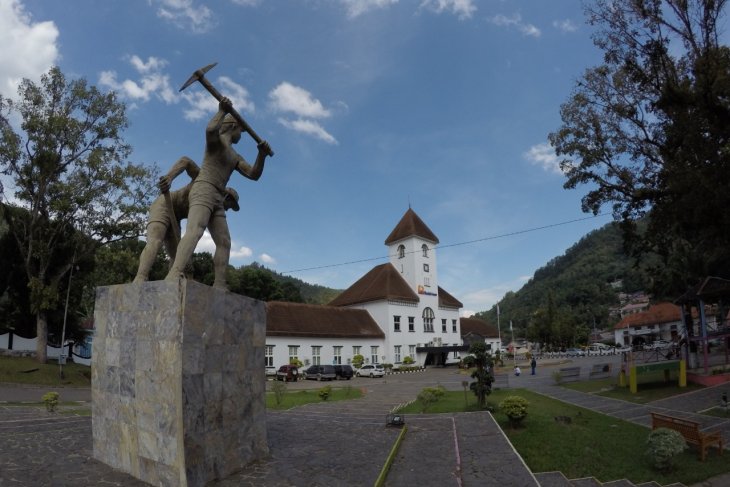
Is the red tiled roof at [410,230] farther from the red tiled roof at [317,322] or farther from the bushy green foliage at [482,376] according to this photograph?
the bushy green foliage at [482,376]

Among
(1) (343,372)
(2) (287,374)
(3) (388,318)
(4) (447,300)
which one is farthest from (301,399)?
(4) (447,300)

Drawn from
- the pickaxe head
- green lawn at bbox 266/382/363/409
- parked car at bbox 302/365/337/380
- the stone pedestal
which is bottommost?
parked car at bbox 302/365/337/380

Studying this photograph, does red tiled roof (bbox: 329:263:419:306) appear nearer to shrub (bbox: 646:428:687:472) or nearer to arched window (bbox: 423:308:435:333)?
arched window (bbox: 423:308:435:333)

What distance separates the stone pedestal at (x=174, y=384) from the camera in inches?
237

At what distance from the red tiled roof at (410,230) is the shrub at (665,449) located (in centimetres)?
4006

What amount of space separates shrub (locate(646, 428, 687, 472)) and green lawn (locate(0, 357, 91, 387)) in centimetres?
2437

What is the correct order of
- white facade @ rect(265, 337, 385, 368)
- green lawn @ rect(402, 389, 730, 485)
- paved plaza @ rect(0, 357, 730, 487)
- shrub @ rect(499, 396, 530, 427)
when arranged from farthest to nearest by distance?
white facade @ rect(265, 337, 385, 368) < shrub @ rect(499, 396, 530, 427) < green lawn @ rect(402, 389, 730, 485) < paved plaza @ rect(0, 357, 730, 487)

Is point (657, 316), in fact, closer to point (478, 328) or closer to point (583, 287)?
point (478, 328)

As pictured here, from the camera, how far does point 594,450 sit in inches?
394

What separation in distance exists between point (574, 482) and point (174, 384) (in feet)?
22.7

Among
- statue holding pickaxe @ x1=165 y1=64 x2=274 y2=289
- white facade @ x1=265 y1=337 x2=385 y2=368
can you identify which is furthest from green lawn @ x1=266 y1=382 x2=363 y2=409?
white facade @ x1=265 y1=337 x2=385 y2=368

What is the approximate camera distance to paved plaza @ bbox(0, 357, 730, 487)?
21.5ft

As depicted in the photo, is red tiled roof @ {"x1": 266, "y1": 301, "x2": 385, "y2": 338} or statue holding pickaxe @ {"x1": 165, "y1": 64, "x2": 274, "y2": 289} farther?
red tiled roof @ {"x1": 266, "y1": 301, "x2": 385, "y2": 338}

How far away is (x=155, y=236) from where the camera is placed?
296 inches
